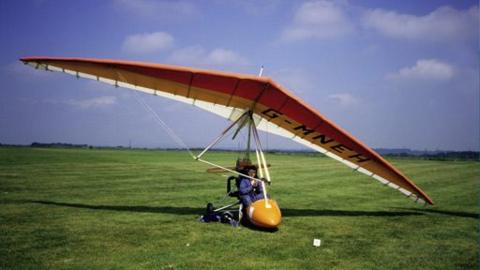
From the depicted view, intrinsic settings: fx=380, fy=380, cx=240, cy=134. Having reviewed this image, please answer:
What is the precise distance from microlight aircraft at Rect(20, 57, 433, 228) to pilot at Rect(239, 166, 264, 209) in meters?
0.22

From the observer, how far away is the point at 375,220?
382 inches

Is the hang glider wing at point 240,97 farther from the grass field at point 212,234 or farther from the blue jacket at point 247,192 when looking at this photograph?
the blue jacket at point 247,192

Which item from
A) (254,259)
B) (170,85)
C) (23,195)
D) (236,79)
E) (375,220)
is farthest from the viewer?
(23,195)

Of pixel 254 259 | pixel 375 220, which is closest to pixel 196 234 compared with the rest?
pixel 254 259

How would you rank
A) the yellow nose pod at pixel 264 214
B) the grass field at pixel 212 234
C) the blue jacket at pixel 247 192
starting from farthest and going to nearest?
the blue jacket at pixel 247 192 < the yellow nose pod at pixel 264 214 < the grass field at pixel 212 234

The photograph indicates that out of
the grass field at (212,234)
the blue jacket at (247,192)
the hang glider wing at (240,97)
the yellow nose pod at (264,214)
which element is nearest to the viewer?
the grass field at (212,234)

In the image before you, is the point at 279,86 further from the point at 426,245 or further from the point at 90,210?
the point at 90,210

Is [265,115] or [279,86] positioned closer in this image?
[279,86]

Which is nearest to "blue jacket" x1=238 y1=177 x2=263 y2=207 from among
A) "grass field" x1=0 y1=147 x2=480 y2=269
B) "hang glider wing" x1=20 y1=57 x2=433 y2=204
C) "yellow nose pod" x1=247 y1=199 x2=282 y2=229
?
"yellow nose pod" x1=247 y1=199 x2=282 y2=229

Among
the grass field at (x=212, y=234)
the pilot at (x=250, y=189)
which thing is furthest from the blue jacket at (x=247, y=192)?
the grass field at (x=212, y=234)

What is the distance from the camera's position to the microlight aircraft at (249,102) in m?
7.49

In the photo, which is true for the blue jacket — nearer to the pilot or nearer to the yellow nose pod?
the pilot

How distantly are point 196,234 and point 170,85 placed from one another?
3.26 metres

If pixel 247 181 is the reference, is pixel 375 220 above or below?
below
